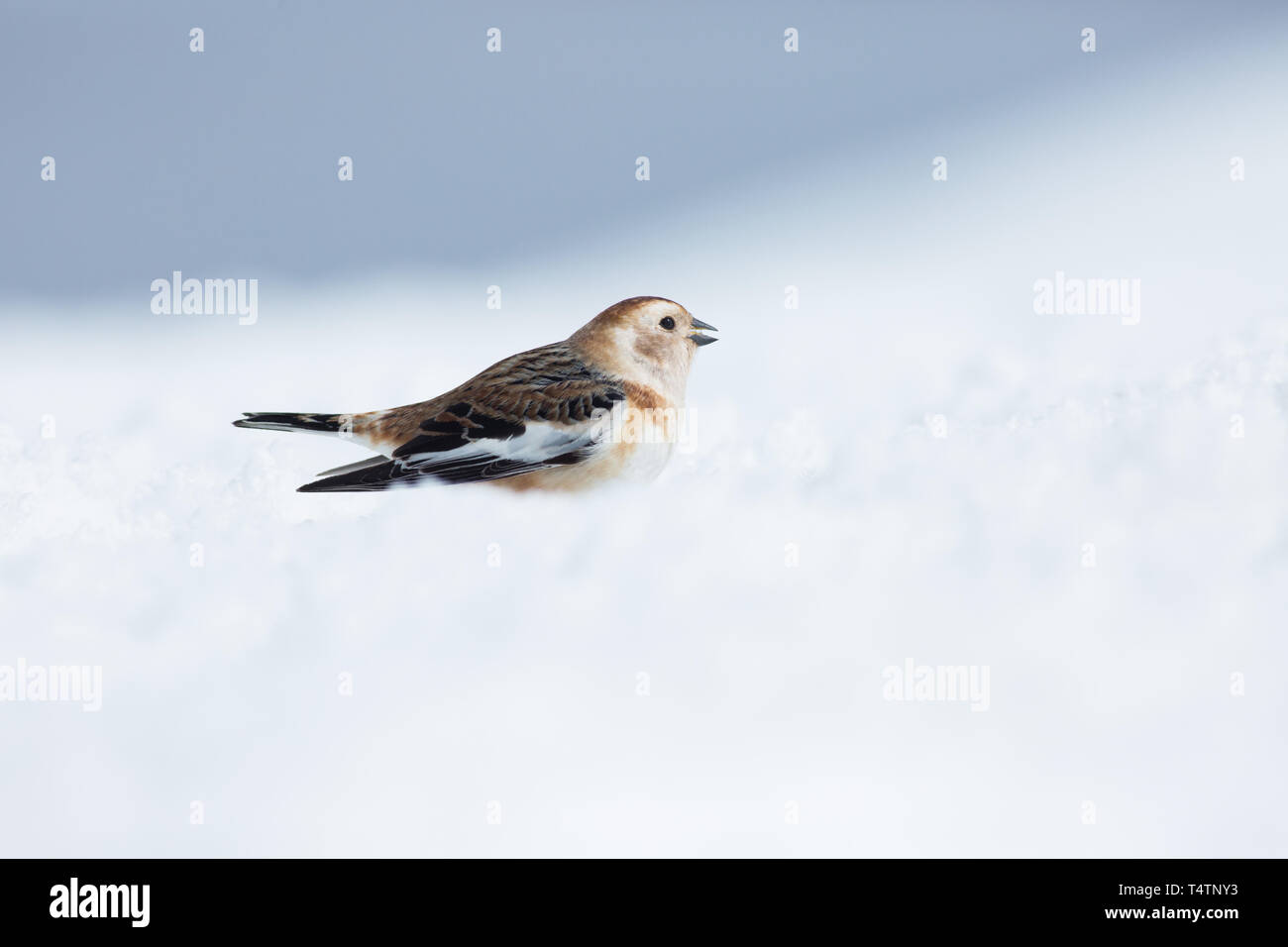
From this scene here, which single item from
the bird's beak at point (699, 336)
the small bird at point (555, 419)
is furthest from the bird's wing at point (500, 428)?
the bird's beak at point (699, 336)

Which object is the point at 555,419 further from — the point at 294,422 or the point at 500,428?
the point at 294,422

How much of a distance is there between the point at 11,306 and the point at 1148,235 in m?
2.12

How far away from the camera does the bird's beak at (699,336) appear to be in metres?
1.79

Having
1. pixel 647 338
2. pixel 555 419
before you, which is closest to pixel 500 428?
pixel 555 419

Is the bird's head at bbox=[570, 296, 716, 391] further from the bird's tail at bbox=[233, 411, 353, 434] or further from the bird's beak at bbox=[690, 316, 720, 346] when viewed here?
the bird's tail at bbox=[233, 411, 353, 434]

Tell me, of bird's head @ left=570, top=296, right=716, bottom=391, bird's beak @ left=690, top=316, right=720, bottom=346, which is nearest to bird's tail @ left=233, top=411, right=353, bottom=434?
bird's head @ left=570, top=296, right=716, bottom=391

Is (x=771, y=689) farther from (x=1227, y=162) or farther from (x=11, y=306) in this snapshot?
(x=11, y=306)

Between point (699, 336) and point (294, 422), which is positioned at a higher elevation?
point (699, 336)

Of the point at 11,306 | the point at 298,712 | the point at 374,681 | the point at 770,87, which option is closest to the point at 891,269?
the point at 770,87

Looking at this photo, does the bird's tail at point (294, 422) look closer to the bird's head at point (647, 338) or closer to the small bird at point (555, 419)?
the small bird at point (555, 419)

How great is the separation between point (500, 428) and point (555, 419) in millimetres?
95

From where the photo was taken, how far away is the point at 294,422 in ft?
5.95

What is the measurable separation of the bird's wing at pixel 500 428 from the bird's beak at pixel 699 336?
19 cm

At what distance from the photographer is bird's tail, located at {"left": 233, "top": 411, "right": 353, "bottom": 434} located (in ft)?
5.84
